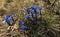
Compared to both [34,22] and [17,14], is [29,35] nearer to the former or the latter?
[34,22]

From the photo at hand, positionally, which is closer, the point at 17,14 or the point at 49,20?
the point at 49,20

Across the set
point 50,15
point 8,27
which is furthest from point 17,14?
point 50,15

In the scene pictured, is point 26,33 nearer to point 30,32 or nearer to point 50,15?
point 30,32

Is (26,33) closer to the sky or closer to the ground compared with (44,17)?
closer to the ground

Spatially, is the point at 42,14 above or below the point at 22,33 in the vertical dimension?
above

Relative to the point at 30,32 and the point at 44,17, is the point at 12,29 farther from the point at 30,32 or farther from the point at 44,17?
the point at 44,17

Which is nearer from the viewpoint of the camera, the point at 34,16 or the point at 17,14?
the point at 34,16

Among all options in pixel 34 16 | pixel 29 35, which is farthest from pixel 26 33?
pixel 34 16
